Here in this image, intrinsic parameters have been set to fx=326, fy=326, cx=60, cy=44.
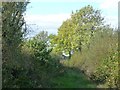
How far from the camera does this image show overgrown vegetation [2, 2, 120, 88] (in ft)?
39.2

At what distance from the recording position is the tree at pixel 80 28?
40.8m

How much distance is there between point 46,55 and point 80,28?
21.1 m

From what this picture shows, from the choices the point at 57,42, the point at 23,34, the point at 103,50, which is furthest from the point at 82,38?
the point at 23,34

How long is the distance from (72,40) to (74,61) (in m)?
6.27

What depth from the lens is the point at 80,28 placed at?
41281 millimetres

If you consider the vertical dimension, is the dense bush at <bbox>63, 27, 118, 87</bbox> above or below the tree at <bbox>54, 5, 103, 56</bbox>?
below

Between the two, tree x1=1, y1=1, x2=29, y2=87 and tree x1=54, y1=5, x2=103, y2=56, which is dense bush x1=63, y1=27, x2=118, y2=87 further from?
tree x1=54, y1=5, x2=103, y2=56

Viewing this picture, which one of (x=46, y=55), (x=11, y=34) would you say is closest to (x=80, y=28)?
(x=46, y=55)

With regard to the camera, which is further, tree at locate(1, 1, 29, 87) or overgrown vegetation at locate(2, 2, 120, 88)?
overgrown vegetation at locate(2, 2, 120, 88)

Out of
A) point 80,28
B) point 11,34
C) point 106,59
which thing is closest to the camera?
point 11,34

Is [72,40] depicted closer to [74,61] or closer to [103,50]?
[74,61]

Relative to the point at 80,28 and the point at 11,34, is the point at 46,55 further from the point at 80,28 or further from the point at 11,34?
the point at 80,28

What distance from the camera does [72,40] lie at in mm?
42219

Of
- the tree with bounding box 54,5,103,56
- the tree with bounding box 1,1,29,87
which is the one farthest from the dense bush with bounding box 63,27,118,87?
the tree with bounding box 54,5,103,56
